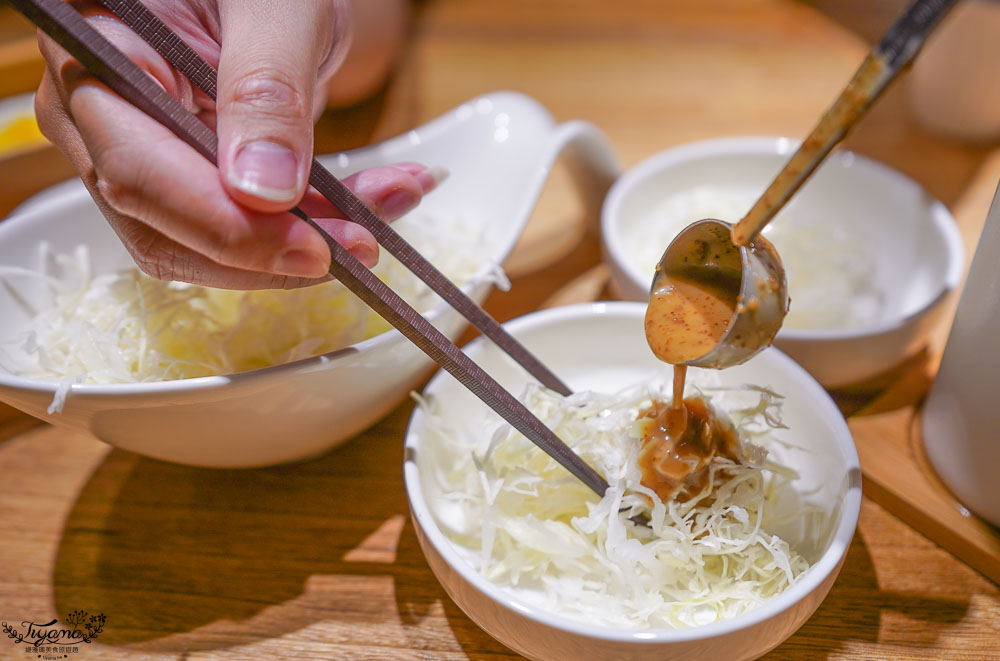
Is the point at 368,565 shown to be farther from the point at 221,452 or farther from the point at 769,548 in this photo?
the point at 769,548

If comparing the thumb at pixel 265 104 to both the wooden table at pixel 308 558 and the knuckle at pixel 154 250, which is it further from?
the wooden table at pixel 308 558

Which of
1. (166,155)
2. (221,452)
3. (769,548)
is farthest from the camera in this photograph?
(221,452)

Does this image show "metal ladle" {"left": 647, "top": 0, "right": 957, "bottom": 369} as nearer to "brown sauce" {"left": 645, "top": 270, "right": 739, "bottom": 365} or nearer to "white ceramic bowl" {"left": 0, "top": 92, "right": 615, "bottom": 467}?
"brown sauce" {"left": 645, "top": 270, "right": 739, "bottom": 365}

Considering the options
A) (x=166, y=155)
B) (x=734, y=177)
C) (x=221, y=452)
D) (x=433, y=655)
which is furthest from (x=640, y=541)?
(x=734, y=177)

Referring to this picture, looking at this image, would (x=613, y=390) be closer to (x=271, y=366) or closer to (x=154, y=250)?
(x=271, y=366)

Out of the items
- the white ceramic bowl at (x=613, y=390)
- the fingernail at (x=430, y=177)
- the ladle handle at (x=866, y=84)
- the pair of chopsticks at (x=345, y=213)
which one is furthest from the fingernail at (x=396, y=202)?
the ladle handle at (x=866, y=84)

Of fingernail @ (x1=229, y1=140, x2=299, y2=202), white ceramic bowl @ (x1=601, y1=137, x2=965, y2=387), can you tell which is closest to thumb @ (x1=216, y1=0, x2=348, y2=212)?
fingernail @ (x1=229, y1=140, x2=299, y2=202)
